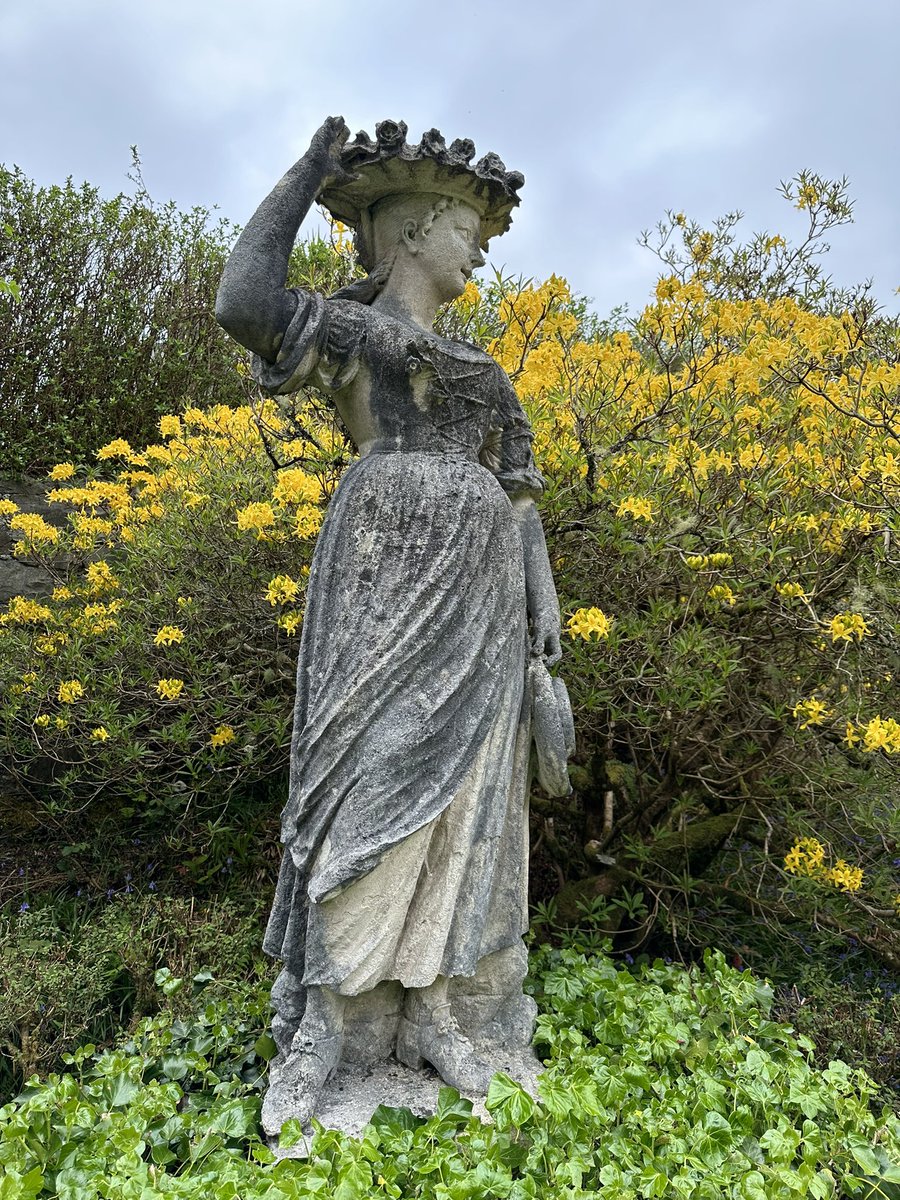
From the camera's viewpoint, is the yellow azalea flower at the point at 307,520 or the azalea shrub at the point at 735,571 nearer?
the azalea shrub at the point at 735,571

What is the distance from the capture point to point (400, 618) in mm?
2162

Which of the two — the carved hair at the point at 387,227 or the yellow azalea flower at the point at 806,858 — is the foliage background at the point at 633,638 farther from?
the carved hair at the point at 387,227

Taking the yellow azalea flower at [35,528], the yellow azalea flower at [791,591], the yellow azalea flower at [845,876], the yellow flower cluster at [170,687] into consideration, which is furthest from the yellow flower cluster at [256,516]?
the yellow azalea flower at [845,876]

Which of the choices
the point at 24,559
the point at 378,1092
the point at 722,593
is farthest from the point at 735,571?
the point at 24,559

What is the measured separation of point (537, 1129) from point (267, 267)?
2.18 metres

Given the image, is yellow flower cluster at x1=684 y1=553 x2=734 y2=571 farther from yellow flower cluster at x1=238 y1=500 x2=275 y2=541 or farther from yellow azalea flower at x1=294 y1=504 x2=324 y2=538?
yellow flower cluster at x1=238 y1=500 x2=275 y2=541

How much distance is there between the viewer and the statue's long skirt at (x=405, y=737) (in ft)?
6.84

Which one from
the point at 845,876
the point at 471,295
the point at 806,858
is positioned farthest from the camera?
the point at 471,295

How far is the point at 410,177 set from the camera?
2.37 m

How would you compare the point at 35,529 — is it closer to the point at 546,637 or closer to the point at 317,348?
the point at 317,348

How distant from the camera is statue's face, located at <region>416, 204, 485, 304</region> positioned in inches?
96.3

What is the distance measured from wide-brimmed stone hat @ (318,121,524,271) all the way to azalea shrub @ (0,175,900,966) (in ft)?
2.97

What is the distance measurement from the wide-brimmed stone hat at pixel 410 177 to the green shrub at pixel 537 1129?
91.6 inches

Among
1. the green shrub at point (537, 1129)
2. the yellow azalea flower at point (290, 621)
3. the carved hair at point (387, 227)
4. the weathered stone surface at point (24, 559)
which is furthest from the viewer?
the weathered stone surface at point (24, 559)
